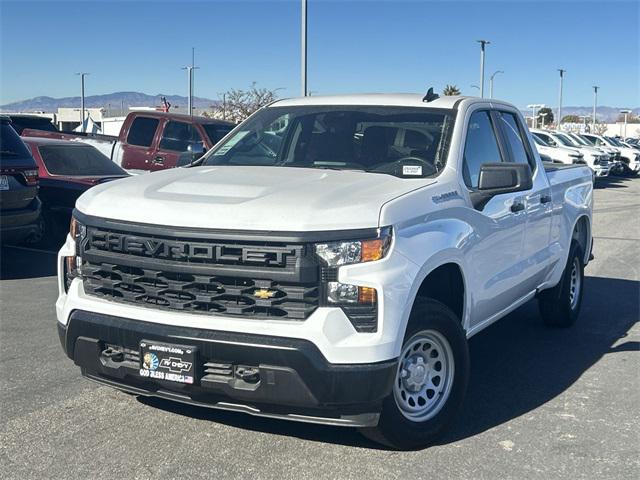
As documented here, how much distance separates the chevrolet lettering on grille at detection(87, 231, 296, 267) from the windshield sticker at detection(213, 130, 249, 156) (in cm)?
169

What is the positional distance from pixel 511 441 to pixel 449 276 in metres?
0.99

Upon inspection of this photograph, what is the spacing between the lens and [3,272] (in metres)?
A: 9.25

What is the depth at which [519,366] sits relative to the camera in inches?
233

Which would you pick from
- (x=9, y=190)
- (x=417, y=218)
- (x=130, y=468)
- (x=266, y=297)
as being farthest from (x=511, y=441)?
(x=9, y=190)

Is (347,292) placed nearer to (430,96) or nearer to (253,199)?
(253,199)

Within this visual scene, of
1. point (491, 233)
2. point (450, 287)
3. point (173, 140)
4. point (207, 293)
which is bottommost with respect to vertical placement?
point (450, 287)

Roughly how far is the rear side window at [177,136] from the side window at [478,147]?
969cm

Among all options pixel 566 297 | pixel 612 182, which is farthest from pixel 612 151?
pixel 566 297

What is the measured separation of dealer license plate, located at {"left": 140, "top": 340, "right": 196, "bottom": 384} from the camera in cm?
377

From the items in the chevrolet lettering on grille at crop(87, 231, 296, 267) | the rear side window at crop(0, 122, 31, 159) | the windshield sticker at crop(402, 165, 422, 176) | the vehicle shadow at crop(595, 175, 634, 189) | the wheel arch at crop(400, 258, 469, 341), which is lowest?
the vehicle shadow at crop(595, 175, 634, 189)

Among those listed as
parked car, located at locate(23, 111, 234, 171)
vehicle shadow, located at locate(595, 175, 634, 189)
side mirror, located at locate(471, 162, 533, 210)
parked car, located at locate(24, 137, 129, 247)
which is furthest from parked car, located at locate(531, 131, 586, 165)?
side mirror, located at locate(471, 162, 533, 210)

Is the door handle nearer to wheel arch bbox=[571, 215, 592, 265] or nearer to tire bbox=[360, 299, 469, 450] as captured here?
tire bbox=[360, 299, 469, 450]

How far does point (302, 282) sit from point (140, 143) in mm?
11900

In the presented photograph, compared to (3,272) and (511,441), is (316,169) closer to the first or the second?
(511,441)
